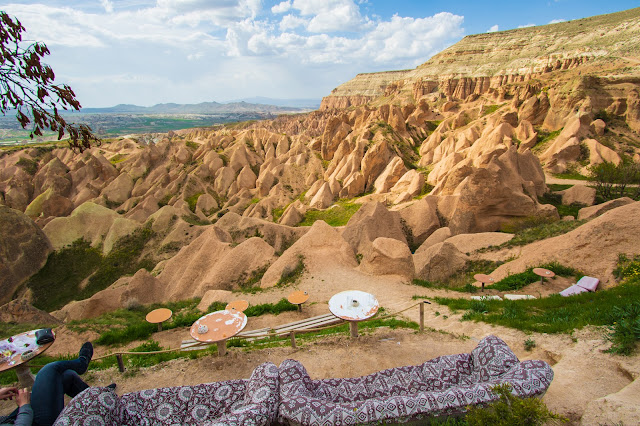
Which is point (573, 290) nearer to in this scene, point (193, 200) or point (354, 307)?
point (354, 307)

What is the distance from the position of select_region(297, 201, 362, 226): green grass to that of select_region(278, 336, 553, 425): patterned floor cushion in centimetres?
2484

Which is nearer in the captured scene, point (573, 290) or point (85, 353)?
point (85, 353)

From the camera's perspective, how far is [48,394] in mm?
4484

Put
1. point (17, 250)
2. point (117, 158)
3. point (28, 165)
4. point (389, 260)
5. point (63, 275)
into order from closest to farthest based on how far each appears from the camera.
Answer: point (389, 260)
point (17, 250)
point (63, 275)
point (28, 165)
point (117, 158)

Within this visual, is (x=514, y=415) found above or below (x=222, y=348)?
above

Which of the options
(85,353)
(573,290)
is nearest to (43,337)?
(85,353)

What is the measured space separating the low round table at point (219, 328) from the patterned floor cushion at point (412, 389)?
233cm

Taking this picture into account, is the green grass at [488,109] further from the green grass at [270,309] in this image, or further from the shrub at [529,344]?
the shrub at [529,344]

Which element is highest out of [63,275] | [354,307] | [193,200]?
[354,307]

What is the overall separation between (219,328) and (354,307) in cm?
305

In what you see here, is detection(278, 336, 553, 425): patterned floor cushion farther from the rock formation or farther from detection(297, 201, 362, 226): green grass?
the rock formation

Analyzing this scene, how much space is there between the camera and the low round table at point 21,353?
5.40 metres

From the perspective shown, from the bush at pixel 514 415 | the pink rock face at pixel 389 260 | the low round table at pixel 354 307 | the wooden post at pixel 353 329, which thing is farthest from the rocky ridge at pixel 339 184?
the bush at pixel 514 415

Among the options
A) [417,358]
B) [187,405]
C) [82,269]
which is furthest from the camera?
[82,269]
